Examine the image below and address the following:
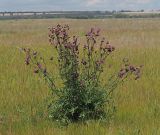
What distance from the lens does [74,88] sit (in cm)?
660

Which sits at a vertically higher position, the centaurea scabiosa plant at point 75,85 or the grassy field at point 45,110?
the centaurea scabiosa plant at point 75,85

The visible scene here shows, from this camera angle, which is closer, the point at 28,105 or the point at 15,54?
the point at 28,105

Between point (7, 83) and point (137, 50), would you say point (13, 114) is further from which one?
point (137, 50)

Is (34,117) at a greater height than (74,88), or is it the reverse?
(74,88)

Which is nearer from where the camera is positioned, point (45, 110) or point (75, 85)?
point (75, 85)

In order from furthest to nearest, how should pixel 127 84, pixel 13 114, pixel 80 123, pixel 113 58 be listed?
1. pixel 113 58
2. pixel 127 84
3. pixel 13 114
4. pixel 80 123

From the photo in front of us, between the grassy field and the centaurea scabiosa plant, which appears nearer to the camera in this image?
the grassy field

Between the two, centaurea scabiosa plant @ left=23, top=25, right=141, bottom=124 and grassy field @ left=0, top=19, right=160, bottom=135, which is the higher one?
centaurea scabiosa plant @ left=23, top=25, right=141, bottom=124

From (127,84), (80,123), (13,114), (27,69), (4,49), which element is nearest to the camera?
(80,123)

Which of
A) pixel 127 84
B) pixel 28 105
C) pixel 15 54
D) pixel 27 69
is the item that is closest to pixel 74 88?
pixel 28 105

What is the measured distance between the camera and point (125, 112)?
22.6 feet

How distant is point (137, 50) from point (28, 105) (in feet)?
27.8

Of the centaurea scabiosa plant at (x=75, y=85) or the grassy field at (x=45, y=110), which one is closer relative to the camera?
the grassy field at (x=45, y=110)

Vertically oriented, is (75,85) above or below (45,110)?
above
